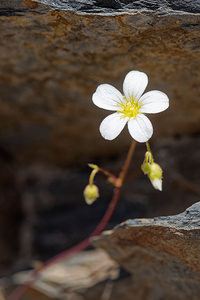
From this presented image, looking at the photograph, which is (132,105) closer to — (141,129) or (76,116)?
(141,129)

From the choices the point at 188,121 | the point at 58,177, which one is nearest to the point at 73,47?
the point at 188,121

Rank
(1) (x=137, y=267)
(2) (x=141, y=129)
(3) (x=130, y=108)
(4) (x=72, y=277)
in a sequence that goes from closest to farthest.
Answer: (2) (x=141, y=129)
(3) (x=130, y=108)
(1) (x=137, y=267)
(4) (x=72, y=277)

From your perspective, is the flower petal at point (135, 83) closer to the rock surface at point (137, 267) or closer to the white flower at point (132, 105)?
the white flower at point (132, 105)

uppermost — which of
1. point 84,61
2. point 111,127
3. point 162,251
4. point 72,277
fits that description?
point 84,61

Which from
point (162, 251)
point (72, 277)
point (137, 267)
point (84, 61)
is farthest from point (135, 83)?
point (72, 277)

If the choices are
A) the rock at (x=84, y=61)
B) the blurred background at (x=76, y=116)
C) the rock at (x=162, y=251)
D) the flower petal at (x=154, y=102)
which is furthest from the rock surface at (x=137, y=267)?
the rock at (x=84, y=61)

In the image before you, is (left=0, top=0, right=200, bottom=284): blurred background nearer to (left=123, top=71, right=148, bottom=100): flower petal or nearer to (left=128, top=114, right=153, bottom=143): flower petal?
(left=123, top=71, right=148, bottom=100): flower petal
